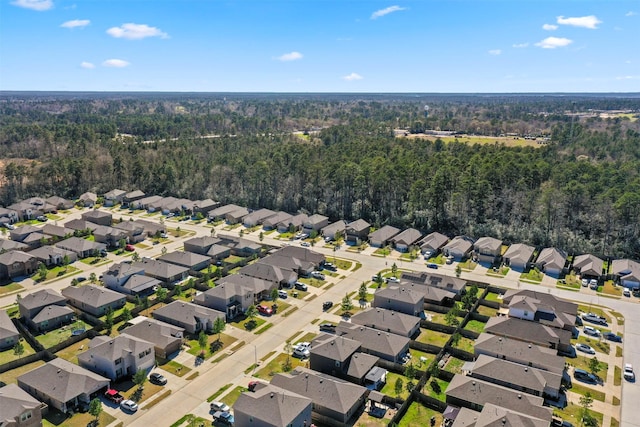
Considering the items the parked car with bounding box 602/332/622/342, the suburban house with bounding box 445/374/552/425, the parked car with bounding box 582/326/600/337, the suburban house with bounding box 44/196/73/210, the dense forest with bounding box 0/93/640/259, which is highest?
the dense forest with bounding box 0/93/640/259

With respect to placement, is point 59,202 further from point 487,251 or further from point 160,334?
point 487,251

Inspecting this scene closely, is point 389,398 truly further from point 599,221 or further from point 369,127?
point 369,127

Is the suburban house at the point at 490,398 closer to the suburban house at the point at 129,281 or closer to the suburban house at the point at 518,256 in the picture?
the suburban house at the point at 518,256

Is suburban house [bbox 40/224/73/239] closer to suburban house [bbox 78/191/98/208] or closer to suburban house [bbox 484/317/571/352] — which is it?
suburban house [bbox 78/191/98/208]

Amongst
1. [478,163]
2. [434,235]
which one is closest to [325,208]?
[434,235]

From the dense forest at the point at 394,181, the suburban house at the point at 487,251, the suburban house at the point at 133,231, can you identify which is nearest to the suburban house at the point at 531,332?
the suburban house at the point at 487,251

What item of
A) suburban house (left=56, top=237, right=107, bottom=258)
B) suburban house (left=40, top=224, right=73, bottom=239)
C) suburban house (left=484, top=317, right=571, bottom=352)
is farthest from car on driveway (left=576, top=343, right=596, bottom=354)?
suburban house (left=40, top=224, right=73, bottom=239)
